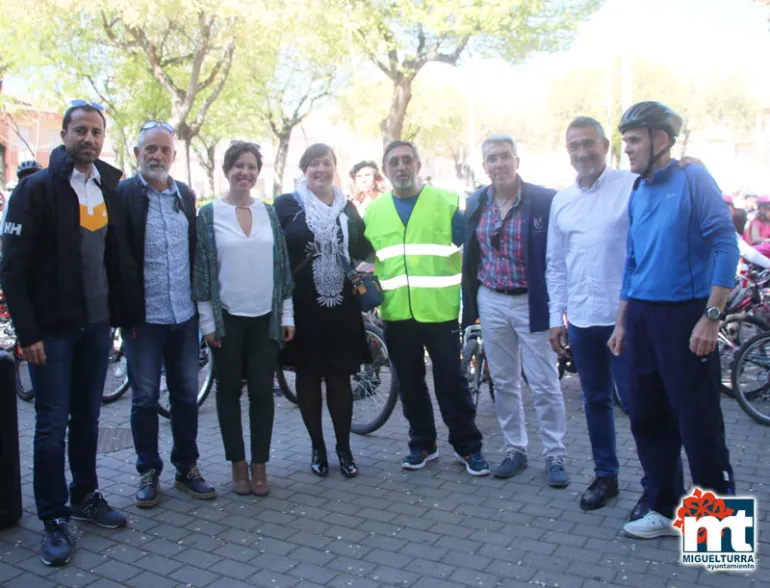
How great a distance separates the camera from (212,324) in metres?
4.45

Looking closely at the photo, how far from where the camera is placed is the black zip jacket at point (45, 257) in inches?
146

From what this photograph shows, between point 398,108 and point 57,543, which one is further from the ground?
point 398,108

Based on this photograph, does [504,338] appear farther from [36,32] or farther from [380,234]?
[36,32]

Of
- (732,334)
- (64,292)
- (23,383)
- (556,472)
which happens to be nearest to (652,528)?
(556,472)

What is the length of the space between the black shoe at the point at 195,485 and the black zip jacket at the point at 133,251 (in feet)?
3.51

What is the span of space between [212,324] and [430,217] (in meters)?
1.55

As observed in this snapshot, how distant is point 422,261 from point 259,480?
1.74 metres

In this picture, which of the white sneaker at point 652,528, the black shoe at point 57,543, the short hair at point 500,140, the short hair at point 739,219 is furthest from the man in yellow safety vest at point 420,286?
the short hair at point 739,219

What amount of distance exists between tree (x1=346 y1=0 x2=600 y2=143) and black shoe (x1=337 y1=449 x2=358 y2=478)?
13656 millimetres

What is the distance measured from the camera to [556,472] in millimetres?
4684

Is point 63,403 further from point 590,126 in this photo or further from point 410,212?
point 590,126

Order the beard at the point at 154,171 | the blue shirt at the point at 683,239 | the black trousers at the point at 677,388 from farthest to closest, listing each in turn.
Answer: the beard at the point at 154,171, the black trousers at the point at 677,388, the blue shirt at the point at 683,239

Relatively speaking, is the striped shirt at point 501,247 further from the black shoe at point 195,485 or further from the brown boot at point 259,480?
the black shoe at point 195,485

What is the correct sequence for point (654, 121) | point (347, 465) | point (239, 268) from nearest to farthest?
1. point (654, 121)
2. point (239, 268)
3. point (347, 465)
